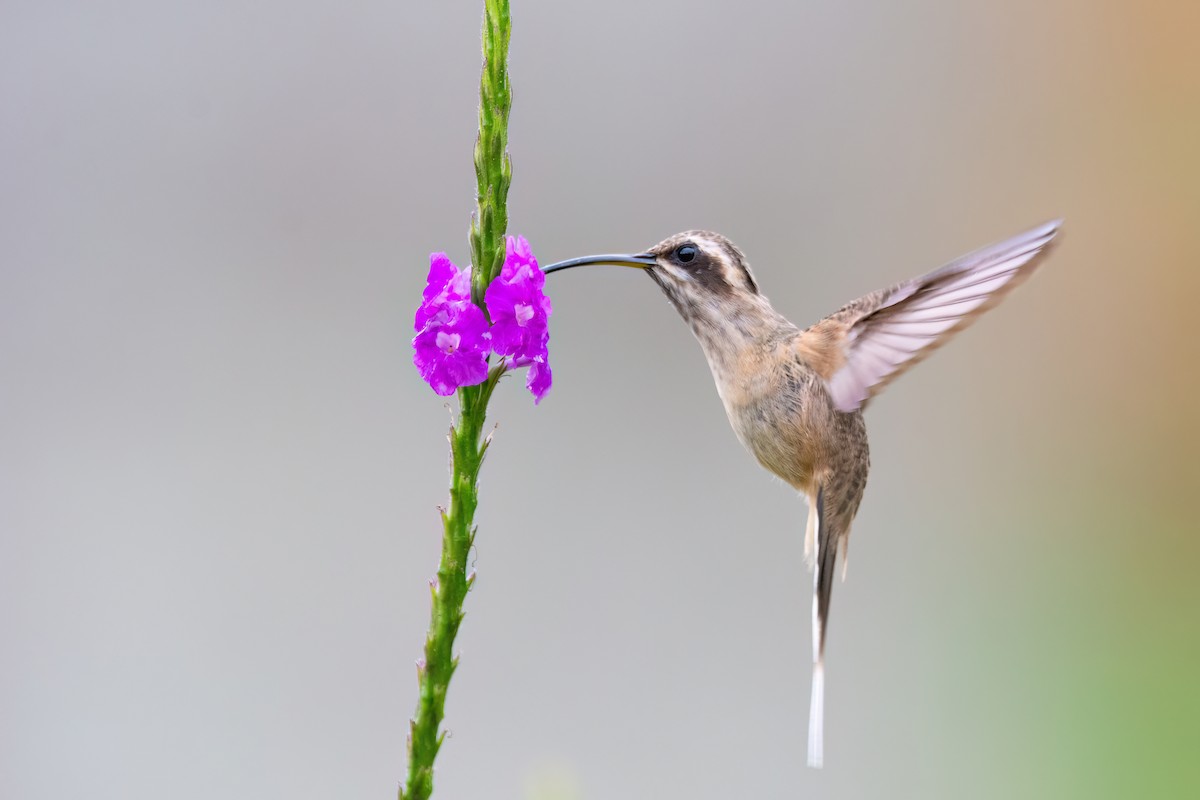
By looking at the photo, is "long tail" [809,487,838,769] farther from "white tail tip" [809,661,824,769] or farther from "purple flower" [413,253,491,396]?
"purple flower" [413,253,491,396]

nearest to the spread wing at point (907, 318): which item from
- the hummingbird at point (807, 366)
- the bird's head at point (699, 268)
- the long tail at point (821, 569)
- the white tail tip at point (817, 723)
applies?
the hummingbird at point (807, 366)

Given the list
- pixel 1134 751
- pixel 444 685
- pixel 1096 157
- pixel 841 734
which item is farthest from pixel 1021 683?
pixel 444 685

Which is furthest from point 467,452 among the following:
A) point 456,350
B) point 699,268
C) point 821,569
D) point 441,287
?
point 821,569

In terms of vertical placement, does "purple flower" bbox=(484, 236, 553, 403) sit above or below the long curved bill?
below

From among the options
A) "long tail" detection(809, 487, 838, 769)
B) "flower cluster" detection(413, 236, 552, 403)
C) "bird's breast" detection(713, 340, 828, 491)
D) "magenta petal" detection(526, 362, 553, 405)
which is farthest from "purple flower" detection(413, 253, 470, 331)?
"long tail" detection(809, 487, 838, 769)

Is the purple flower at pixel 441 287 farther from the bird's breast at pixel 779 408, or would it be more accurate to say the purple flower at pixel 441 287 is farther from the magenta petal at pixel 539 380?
the bird's breast at pixel 779 408

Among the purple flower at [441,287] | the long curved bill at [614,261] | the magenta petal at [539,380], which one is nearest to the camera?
the purple flower at [441,287]
